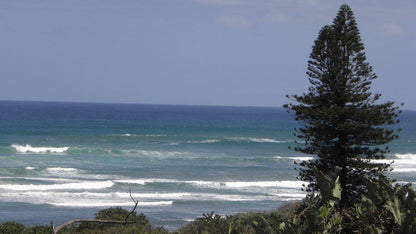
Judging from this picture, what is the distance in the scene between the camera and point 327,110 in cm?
1669

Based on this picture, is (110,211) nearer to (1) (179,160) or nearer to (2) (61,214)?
(2) (61,214)

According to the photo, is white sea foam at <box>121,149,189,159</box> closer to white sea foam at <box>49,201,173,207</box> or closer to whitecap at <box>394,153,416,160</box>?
whitecap at <box>394,153,416,160</box>

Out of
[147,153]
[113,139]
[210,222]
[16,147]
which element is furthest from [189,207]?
[113,139]

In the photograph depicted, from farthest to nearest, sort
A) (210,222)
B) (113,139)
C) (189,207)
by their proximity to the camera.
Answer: (113,139)
(189,207)
(210,222)

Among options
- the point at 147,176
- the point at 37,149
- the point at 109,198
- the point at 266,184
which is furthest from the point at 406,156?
the point at 109,198

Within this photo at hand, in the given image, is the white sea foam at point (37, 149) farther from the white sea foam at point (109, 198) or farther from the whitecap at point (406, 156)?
the whitecap at point (406, 156)

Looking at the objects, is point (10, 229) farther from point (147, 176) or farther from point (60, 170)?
point (60, 170)

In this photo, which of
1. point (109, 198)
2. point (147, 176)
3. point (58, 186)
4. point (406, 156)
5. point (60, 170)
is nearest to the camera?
point (109, 198)

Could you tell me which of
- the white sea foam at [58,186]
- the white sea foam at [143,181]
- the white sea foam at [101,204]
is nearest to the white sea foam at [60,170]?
the white sea foam at [143,181]

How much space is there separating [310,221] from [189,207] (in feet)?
56.4

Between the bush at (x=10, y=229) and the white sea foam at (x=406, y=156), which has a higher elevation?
the white sea foam at (x=406, y=156)

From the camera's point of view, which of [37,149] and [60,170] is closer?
[60,170]

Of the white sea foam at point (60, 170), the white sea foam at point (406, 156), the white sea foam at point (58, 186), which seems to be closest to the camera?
the white sea foam at point (58, 186)

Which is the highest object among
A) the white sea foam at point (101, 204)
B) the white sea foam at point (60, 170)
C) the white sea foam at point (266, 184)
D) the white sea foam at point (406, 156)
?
the white sea foam at point (406, 156)
